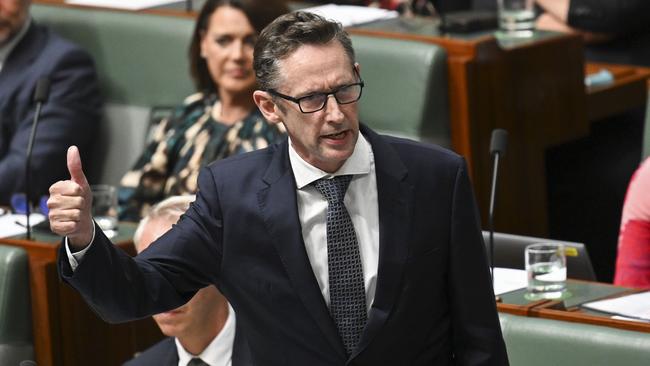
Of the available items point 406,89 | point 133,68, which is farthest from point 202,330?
point 133,68

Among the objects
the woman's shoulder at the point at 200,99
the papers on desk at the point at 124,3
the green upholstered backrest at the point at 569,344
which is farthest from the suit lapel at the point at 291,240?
the papers on desk at the point at 124,3

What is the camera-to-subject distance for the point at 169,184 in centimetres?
411

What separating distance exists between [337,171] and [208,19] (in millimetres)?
2155

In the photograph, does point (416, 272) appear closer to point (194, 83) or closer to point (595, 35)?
point (194, 83)

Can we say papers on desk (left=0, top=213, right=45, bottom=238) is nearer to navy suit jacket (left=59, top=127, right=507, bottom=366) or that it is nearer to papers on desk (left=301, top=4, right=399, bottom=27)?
papers on desk (left=301, top=4, right=399, bottom=27)

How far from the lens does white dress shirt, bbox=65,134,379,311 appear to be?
210 cm

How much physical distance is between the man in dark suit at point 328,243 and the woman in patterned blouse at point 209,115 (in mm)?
1808

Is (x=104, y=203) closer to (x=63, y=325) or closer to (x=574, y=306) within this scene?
(x=63, y=325)

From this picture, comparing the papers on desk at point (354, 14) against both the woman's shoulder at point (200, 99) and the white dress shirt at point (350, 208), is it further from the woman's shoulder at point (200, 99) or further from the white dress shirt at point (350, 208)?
the white dress shirt at point (350, 208)

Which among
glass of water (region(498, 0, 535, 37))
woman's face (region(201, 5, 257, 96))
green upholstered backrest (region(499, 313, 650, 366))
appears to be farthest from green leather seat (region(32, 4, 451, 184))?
green upholstered backrest (region(499, 313, 650, 366))

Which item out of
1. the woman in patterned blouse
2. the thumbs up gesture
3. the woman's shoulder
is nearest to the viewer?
the thumbs up gesture

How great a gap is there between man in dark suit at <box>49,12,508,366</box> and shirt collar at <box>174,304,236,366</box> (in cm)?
68

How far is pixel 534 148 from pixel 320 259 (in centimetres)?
221

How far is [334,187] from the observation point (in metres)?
2.10
